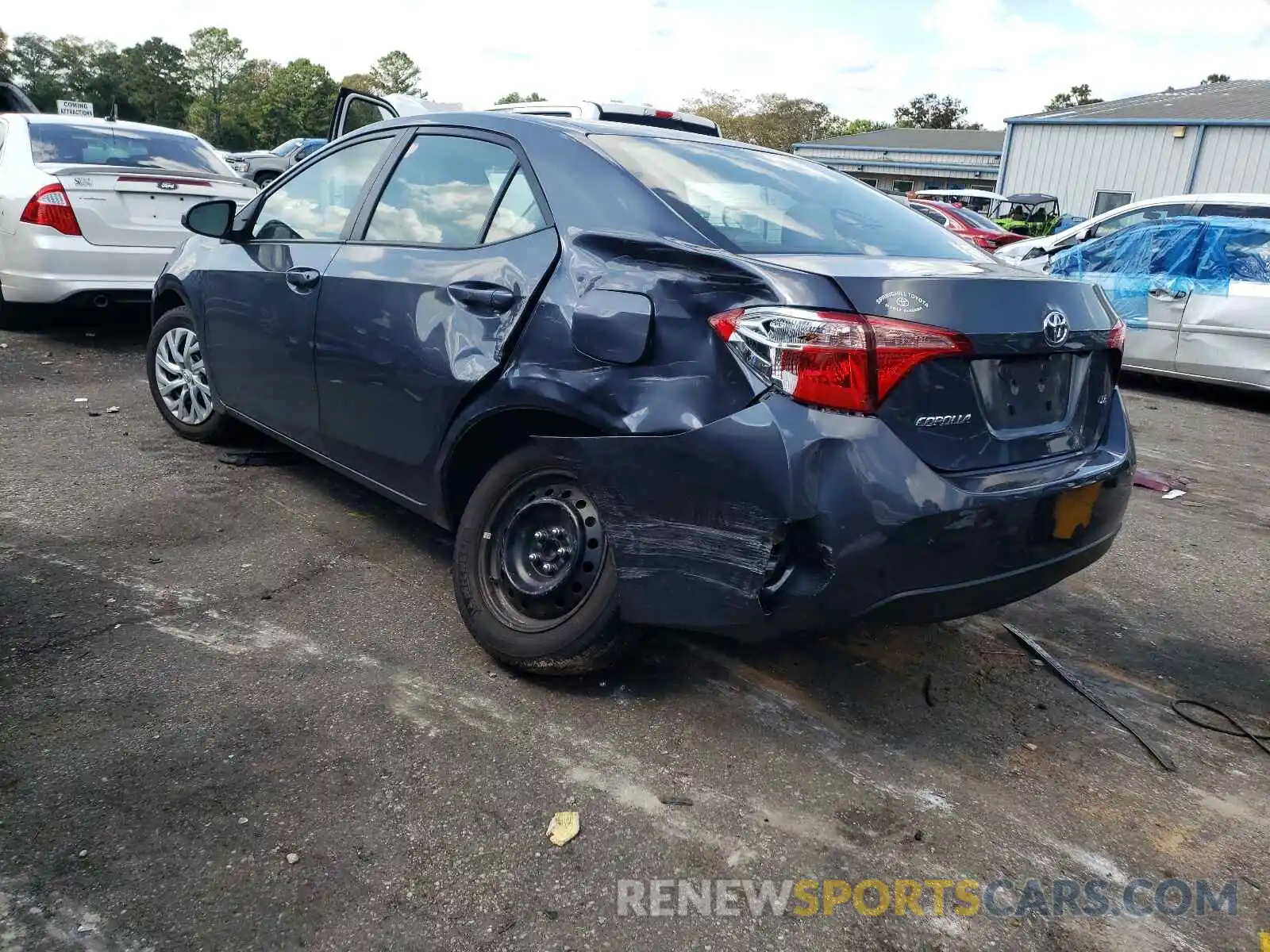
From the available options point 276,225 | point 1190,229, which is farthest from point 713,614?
point 1190,229

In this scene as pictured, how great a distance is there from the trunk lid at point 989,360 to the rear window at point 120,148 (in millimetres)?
6549

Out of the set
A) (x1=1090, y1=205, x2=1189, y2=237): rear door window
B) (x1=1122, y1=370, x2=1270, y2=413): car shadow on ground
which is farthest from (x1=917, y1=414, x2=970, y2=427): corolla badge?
(x1=1090, y1=205, x2=1189, y2=237): rear door window

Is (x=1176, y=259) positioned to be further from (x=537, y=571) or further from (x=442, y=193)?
(x=537, y=571)

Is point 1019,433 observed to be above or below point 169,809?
above

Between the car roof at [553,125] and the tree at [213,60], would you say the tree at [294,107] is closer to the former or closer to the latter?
the tree at [213,60]

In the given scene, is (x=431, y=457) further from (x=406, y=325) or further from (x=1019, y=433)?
(x=1019, y=433)

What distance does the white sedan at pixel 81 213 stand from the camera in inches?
262

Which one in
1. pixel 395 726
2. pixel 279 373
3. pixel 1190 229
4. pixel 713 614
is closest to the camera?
pixel 713 614

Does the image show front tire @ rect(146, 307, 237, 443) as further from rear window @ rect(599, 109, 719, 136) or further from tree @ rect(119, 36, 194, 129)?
tree @ rect(119, 36, 194, 129)

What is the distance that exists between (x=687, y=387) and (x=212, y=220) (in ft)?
9.42

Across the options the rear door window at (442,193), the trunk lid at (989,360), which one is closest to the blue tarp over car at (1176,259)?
the trunk lid at (989,360)

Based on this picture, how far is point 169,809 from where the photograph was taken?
2.33m

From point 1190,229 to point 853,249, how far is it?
6.68m

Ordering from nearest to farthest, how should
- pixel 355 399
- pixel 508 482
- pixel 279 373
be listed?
1. pixel 508 482
2. pixel 355 399
3. pixel 279 373
